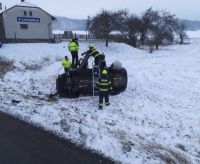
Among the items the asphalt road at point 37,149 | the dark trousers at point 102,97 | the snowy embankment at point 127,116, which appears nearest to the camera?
the asphalt road at point 37,149

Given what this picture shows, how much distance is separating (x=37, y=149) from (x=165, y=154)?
145 inches

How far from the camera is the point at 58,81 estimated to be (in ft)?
50.0

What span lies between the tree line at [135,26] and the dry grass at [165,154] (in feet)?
133

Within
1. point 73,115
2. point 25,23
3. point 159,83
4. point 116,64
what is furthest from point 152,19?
point 73,115

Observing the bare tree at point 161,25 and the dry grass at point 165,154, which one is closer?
the dry grass at point 165,154

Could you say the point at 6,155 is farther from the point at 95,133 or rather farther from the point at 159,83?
the point at 159,83

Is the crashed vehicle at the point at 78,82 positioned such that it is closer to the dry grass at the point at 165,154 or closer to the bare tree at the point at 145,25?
the dry grass at the point at 165,154

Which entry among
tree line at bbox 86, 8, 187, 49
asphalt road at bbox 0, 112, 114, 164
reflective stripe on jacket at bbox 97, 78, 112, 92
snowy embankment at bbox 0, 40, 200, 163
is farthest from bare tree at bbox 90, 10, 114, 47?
asphalt road at bbox 0, 112, 114, 164

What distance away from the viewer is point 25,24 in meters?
46.9

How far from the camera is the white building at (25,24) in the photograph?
45.7 metres

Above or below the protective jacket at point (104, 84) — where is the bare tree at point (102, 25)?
above

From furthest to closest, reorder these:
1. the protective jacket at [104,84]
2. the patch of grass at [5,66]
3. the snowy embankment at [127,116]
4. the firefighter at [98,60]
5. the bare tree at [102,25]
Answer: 1. the bare tree at [102,25]
2. the patch of grass at [5,66]
3. the firefighter at [98,60]
4. the protective jacket at [104,84]
5. the snowy embankment at [127,116]

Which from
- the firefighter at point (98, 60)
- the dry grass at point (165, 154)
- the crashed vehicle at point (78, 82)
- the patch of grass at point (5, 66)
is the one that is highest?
the firefighter at point (98, 60)

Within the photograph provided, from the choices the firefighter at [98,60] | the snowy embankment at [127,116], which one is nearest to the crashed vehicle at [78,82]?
the firefighter at [98,60]
